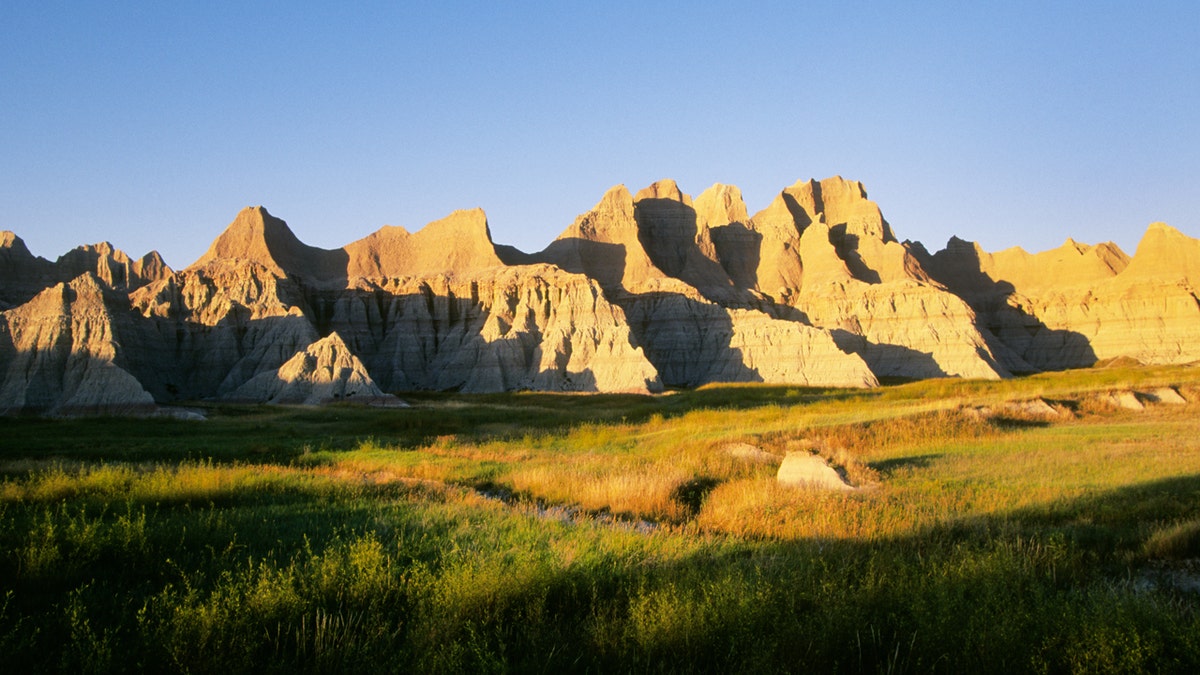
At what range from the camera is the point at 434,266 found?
100 meters

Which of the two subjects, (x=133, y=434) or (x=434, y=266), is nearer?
(x=133, y=434)

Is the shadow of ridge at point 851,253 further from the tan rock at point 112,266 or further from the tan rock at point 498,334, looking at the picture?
the tan rock at point 112,266

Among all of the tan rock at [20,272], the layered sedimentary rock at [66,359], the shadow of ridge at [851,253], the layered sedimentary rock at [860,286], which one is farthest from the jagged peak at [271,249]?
the shadow of ridge at [851,253]

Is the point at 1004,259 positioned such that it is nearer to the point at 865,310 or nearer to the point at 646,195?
the point at 865,310

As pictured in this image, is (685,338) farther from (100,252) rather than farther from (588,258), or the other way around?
(100,252)

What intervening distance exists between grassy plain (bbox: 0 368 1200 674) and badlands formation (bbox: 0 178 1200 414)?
42854 millimetres

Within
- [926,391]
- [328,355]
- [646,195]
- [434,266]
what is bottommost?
[926,391]

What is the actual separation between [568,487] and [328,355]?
Answer: 50150mm

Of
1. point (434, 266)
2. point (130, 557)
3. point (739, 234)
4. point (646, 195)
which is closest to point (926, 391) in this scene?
point (130, 557)

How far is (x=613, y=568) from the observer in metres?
7.61

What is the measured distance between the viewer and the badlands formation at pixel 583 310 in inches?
2295

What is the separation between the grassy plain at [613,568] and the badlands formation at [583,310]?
4285cm

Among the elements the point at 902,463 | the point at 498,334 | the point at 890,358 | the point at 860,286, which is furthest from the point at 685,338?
the point at 902,463

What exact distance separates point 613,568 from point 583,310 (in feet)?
238
